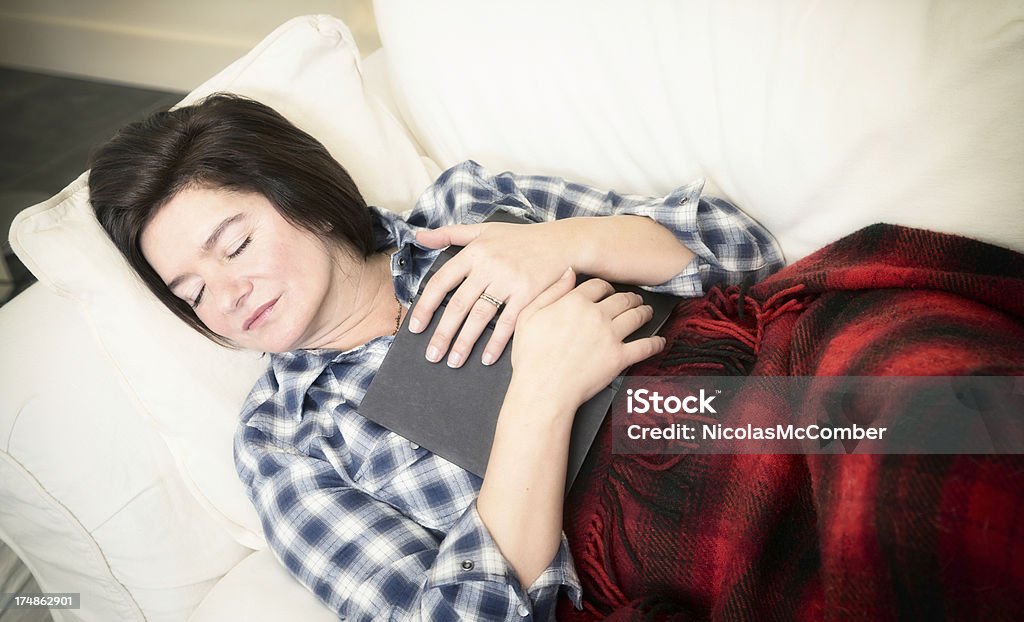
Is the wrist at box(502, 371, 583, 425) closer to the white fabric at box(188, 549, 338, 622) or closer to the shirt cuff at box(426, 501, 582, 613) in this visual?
the shirt cuff at box(426, 501, 582, 613)

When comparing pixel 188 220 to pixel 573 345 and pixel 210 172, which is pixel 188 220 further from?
pixel 573 345

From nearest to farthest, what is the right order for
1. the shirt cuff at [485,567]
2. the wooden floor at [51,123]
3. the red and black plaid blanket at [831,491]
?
1. the red and black plaid blanket at [831,491]
2. the shirt cuff at [485,567]
3. the wooden floor at [51,123]

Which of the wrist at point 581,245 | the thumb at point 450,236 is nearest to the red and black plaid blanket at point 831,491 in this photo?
the wrist at point 581,245

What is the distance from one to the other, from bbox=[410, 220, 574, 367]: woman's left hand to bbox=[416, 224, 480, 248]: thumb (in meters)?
0.02

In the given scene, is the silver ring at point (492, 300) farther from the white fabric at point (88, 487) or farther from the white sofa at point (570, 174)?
the white fabric at point (88, 487)

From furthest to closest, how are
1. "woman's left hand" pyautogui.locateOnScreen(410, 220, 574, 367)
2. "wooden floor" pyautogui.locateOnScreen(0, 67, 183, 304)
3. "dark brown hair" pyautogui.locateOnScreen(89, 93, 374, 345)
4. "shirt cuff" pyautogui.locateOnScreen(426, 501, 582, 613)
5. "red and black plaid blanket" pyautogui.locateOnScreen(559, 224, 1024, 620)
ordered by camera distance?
"wooden floor" pyautogui.locateOnScreen(0, 67, 183, 304)
"dark brown hair" pyautogui.locateOnScreen(89, 93, 374, 345)
"woman's left hand" pyautogui.locateOnScreen(410, 220, 574, 367)
"shirt cuff" pyautogui.locateOnScreen(426, 501, 582, 613)
"red and black plaid blanket" pyautogui.locateOnScreen(559, 224, 1024, 620)

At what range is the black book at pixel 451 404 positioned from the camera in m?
0.86

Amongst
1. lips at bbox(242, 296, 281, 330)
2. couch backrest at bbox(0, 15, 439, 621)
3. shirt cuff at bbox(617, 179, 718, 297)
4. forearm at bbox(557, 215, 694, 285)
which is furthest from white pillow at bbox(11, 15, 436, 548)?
shirt cuff at bbox(617, 179, 718, 297)

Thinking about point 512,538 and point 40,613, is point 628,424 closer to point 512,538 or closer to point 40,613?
point 512,538

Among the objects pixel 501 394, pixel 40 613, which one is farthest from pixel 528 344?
pixel 40 613

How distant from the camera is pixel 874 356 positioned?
71 centimetres

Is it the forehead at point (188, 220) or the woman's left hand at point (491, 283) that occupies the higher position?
the woman's left hand at point (491, 283)

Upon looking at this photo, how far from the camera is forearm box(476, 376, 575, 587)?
798mm

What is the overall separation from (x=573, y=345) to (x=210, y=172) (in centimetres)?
55
